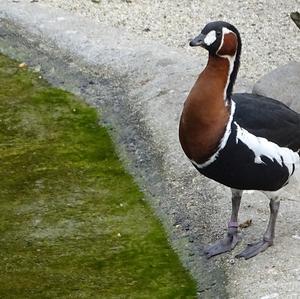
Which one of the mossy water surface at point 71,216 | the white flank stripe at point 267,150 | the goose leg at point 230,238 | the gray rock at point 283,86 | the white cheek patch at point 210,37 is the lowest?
the mossy water surface at point 71,216

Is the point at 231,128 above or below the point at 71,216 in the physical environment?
above

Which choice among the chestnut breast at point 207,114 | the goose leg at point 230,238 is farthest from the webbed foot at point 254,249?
the chestnut breast at point 207,114

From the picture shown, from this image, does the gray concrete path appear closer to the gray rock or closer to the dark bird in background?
the gray rock

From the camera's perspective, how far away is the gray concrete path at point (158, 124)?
6.02m

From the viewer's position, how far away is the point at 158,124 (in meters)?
7.80

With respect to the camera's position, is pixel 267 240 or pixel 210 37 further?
pixel 267 240

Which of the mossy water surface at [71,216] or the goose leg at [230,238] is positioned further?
the goose leg at [230,238]

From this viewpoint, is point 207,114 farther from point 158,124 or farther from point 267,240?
point 158,124

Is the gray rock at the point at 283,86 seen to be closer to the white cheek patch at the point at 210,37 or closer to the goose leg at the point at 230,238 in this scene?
the goose leg at the point at 230,238

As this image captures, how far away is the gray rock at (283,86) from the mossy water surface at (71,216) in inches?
46.6

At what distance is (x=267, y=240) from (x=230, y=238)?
231 millimetres

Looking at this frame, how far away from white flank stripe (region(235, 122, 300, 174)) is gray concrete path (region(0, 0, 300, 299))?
0.52m

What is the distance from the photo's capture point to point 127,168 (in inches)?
295

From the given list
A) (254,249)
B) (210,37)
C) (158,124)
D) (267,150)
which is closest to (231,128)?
(267,150)
